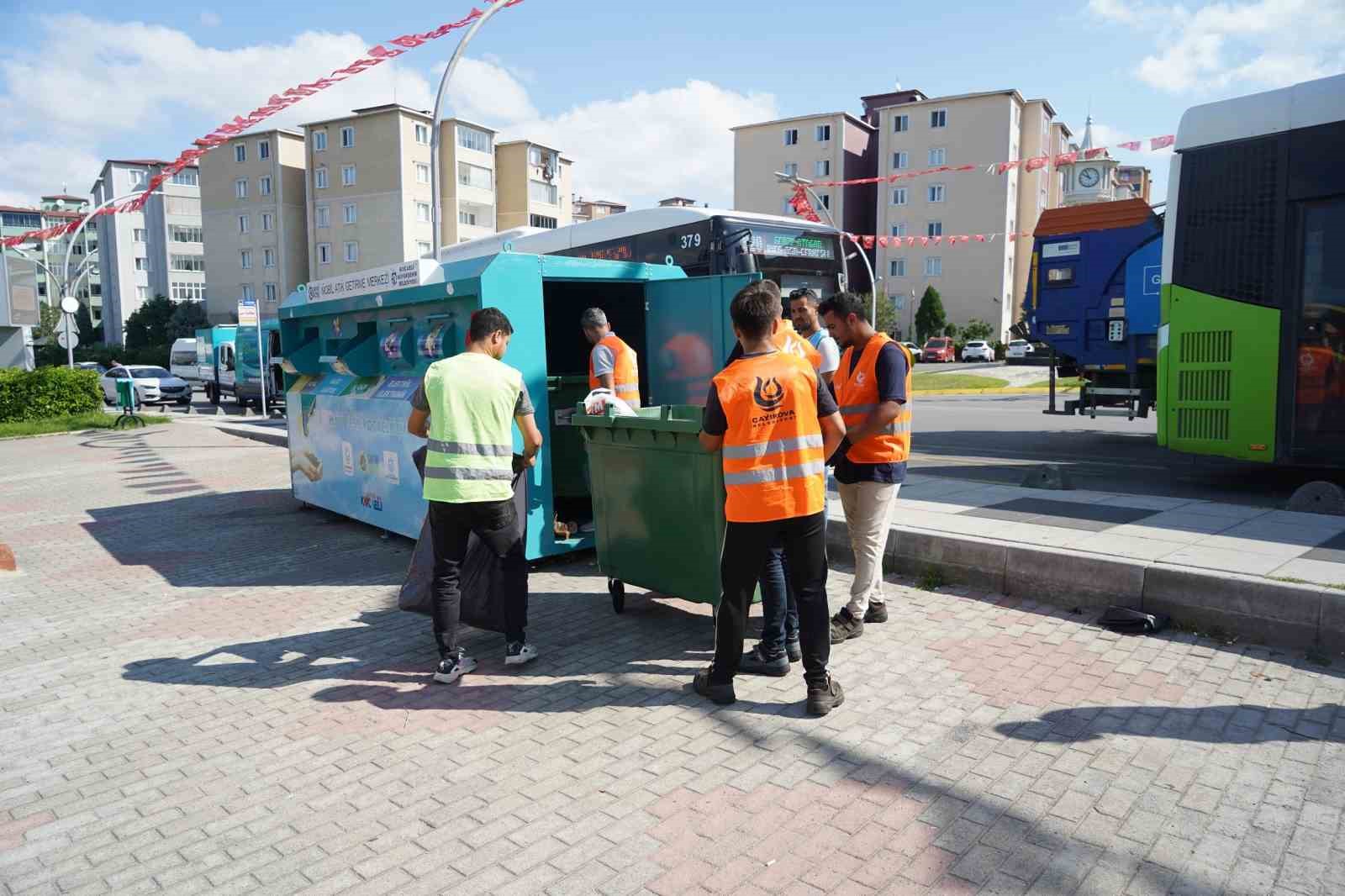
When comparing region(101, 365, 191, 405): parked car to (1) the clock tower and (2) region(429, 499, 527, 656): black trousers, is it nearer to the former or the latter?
(1) the clock tower

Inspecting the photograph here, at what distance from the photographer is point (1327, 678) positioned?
4.40 meters

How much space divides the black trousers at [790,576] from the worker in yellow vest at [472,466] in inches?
49.9

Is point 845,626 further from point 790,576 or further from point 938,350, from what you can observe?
point 938,350

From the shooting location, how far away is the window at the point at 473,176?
61812mm

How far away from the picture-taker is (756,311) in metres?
4.03

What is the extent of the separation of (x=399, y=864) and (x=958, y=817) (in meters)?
1.95

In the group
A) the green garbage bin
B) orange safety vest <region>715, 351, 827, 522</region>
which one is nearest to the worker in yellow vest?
the green garbage bin

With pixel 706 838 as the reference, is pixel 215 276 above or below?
above

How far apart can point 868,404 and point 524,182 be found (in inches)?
2553

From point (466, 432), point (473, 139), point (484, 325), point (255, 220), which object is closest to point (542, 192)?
point (473, 139)

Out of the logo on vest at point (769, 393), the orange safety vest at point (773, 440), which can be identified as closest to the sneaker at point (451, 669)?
the orange safety vest at point (773, 440)

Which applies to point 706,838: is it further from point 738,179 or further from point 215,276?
point 215,276

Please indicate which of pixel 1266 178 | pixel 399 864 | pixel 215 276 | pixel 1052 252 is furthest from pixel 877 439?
pixel 215 276

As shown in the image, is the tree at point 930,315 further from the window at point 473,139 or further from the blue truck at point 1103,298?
the blue truck at point 1103,298
